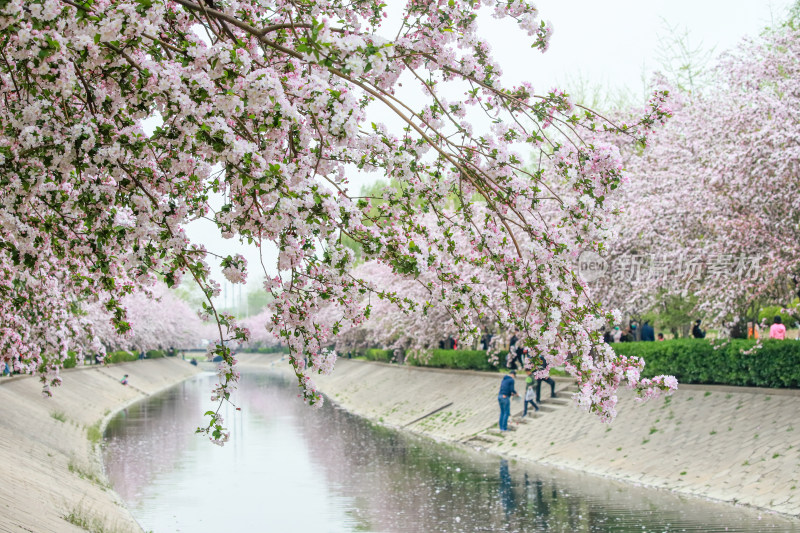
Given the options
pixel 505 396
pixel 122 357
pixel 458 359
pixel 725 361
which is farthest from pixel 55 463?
pixel 122 357

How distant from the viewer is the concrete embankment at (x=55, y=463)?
11.5m

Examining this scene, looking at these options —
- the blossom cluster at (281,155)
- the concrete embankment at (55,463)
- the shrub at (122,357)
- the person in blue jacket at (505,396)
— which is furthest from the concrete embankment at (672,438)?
the shrub at (122,357)

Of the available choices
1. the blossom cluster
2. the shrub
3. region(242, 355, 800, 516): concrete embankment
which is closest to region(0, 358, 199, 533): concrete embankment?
the blossom cluster

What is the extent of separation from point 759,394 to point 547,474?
4.92 m

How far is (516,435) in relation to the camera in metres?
24.5

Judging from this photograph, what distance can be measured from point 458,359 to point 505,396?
11.4 m

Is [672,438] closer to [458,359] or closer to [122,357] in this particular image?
[458,359]

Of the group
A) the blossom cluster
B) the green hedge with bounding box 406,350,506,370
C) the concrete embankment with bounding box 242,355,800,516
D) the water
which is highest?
the blossom cluster

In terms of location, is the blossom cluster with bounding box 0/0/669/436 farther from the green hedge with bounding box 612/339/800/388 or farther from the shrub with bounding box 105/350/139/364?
the shrub with bounding box 105/350/139/364

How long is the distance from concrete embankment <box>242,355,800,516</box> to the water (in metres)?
0.72

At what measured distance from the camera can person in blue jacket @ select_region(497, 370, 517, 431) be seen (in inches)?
972

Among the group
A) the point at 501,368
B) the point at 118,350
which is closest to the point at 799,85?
the point at 501,368

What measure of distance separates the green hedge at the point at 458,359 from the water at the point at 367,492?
612 centimetres

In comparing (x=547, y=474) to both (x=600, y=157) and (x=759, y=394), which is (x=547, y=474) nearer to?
(x=759, y=394)
